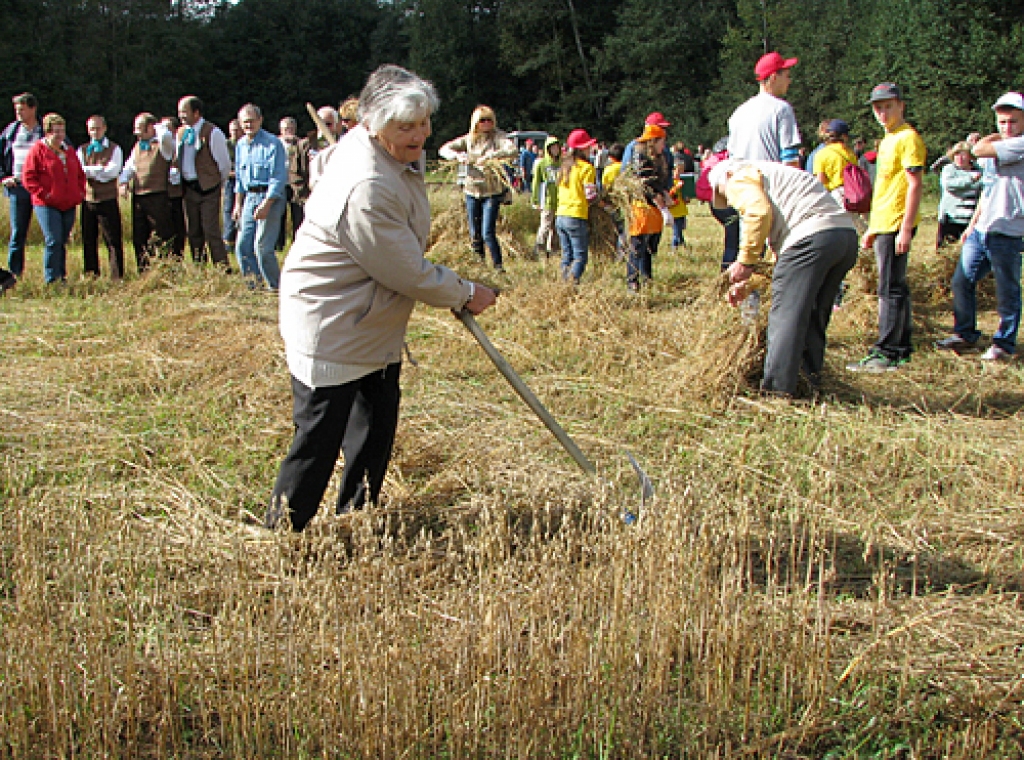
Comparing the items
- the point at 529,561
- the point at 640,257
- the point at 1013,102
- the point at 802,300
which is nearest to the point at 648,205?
the point at 640,257

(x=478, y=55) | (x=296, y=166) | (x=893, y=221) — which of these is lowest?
(x=893, y=221)

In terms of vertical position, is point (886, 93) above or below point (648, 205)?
above

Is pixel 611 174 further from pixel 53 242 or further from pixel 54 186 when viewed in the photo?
pixel 53 242

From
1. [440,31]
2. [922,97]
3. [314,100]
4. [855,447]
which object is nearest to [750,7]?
[440,31]

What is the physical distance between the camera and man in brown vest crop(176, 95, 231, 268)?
9.88 meters

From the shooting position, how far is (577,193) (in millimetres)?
9500

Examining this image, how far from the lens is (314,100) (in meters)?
62.2

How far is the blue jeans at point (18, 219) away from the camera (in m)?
9.70

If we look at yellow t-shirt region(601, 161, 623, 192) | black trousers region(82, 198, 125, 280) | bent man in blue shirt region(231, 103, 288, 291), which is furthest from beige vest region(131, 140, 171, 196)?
yellow t-shirt region(601, 161, 623, 192)

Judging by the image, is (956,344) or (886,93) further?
(956,344)

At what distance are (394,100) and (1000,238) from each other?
15.9 ft

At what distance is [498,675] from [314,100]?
210 ft

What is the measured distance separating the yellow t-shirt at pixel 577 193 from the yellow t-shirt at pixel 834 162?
2.23 meters

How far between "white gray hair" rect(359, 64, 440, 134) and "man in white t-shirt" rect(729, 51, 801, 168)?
3650 millimetres
